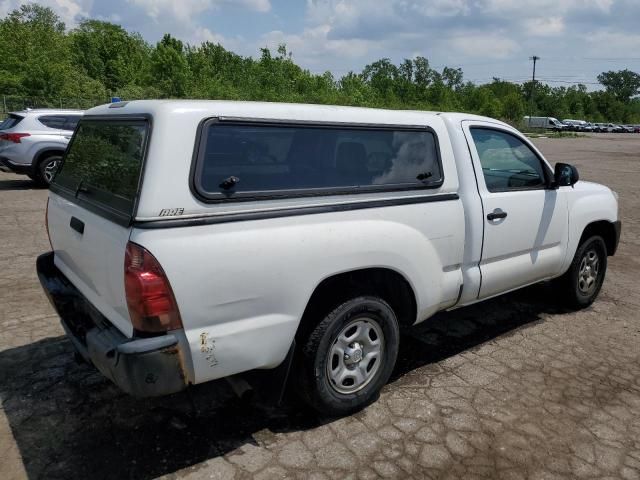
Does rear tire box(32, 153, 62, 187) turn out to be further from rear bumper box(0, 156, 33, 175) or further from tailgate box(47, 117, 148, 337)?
tailgate box(47, 117, 148, 337)

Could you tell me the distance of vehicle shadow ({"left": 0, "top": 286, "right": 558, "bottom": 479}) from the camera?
278 cm

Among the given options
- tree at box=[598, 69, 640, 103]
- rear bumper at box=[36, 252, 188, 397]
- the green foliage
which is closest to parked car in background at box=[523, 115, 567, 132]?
the green foliage

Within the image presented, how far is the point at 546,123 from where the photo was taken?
234 feet

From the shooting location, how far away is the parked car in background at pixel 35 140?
10914 mm

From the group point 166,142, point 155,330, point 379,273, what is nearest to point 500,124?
point 379,273

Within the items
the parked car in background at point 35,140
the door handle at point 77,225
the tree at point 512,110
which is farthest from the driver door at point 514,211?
the tree at point 512,110

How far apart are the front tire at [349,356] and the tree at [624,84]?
133616 millimetres

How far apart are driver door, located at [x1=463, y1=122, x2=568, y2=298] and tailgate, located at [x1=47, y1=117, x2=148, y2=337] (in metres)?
2.35

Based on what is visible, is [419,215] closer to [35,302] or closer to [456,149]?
[456,149]

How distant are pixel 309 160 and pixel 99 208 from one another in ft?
3.81

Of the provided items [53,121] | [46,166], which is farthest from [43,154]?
[53,121]

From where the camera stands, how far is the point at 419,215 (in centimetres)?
333

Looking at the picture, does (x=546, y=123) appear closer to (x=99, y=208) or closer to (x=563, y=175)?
(x=563, y=175)

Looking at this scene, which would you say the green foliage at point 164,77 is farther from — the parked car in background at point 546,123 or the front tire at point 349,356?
the front tire at point 349,356
